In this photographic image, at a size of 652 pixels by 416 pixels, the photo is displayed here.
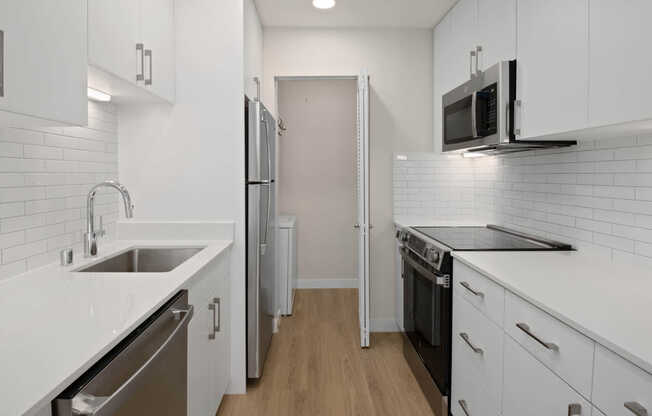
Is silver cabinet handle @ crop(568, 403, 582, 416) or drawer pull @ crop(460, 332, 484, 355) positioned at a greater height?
silver cabinet handle @ crop(568, 403, 582, 416)

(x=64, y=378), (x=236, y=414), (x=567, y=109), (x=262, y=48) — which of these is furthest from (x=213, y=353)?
(x=262, y=48)

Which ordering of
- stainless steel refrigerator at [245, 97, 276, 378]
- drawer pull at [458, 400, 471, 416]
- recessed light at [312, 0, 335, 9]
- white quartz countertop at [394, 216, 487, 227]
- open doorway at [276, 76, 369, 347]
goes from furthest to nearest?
open doorway at [276, 76, 369, 347] < white quartz countertop at [394, 216, 487, 227] < recessed light at [312, 0, 335, 9] < stainless steel refrigerator at [245, 97, 276, 378] < drawer pull at [458, 400, 471, 416]

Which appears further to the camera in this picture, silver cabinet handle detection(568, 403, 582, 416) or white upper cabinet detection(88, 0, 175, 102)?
white upper cabinet detection(88, 0, 175, 102)

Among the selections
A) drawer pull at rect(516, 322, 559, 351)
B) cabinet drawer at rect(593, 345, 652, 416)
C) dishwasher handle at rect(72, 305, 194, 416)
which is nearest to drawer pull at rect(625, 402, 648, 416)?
cabinet drawer at rect(593, 345, 652, 416)

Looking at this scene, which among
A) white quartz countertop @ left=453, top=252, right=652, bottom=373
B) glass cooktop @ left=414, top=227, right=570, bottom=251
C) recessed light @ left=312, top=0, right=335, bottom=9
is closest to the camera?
white quartz countertop @ left=453, top=252, right=652, bottom=373

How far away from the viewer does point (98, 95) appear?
2.24 m

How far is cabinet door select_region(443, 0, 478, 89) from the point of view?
2781mm

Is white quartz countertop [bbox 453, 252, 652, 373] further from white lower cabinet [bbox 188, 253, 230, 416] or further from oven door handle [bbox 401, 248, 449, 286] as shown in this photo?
white lower cabinet [bbox 188, 253, 230, 416]

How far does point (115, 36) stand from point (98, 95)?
0.52 meters

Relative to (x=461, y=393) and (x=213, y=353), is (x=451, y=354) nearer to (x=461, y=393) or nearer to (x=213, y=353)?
(x=461, y=393)

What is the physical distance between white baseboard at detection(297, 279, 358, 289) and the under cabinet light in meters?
3.33

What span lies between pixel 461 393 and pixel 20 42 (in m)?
2.14

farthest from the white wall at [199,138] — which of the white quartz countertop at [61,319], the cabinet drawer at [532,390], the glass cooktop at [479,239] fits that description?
the cabinet drawer at [532,390]

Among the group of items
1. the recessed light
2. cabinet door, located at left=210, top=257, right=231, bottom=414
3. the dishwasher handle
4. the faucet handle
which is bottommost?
cabinet door, located at left=210, top=257, right=231, bottom=414
